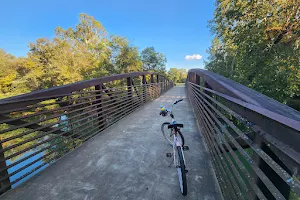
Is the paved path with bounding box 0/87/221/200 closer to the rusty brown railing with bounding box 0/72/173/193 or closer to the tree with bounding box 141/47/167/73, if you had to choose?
the rusty brown railing with bounding box 0/72/173/193

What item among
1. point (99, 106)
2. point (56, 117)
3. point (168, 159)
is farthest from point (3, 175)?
→ point (168, 159)

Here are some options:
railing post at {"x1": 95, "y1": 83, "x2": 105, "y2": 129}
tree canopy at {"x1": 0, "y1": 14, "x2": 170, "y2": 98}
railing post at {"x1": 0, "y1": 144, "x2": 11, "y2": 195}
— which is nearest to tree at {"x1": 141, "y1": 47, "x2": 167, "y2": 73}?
tree canopy at {"x1": 0, "y1": 14, "x2": 170, "y2": 98}


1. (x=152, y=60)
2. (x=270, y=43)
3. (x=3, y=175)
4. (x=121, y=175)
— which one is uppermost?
(x=152, y=60)

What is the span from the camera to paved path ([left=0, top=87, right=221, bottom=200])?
5.19 ft

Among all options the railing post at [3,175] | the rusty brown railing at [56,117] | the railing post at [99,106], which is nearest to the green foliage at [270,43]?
the rusty brown railing at [56,117]

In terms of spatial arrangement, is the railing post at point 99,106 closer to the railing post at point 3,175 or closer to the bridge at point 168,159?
the bridge at point 168,159

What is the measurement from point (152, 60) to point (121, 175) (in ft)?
93.1

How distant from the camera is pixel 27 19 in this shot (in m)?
22.4

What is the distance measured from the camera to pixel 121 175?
6.16 ft

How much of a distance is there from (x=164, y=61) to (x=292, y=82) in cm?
2637

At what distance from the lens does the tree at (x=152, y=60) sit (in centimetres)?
2822

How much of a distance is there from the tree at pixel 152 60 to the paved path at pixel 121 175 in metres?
26.1

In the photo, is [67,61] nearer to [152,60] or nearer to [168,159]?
[168,159]

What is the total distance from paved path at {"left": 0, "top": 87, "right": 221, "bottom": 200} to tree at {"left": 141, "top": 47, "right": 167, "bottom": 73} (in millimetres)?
26133
